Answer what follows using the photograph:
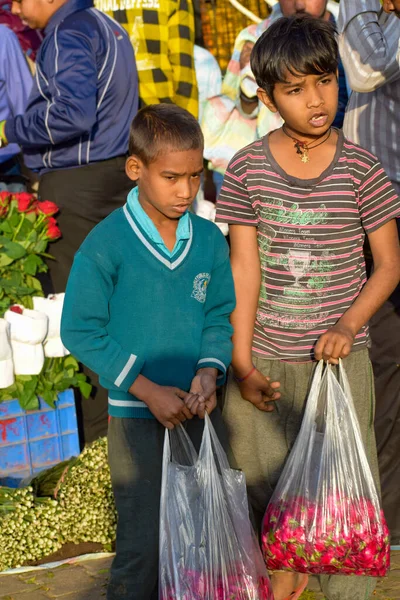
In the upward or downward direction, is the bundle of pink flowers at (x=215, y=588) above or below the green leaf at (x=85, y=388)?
below

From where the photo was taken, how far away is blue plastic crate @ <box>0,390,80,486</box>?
4.51 metres

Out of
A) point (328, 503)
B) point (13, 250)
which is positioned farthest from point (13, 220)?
point (328, 503)

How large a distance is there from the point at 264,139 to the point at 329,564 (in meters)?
1.27

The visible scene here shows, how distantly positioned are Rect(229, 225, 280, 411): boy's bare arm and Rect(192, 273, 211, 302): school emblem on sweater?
0.63 feet

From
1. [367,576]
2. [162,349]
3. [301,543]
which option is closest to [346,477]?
[301,543]

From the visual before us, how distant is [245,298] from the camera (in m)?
2.97

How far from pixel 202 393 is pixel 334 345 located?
0.41 metres

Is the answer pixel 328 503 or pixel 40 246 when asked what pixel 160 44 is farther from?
pixel 328 503

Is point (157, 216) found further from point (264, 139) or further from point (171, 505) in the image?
point (171, 505)

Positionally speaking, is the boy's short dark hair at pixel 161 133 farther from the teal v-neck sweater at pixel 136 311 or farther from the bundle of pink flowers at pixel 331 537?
the bundle of pink flowers at pixel 331 537

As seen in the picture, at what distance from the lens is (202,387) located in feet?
8.80

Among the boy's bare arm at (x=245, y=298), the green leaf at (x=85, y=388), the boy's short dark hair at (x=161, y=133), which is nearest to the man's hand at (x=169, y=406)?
the boy's bare arm at (x=245, y=298)

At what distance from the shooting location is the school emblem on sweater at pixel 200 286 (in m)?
2.77

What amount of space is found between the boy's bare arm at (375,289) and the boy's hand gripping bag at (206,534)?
0.48m
